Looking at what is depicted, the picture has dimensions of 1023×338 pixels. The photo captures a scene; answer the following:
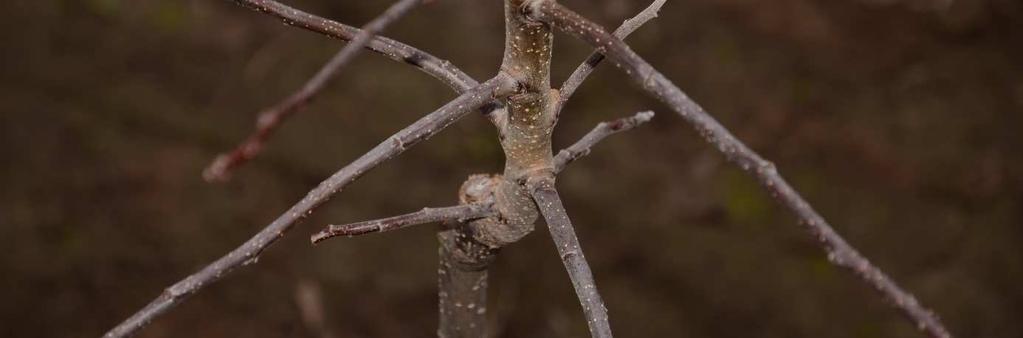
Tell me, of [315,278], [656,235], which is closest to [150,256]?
[315,278]

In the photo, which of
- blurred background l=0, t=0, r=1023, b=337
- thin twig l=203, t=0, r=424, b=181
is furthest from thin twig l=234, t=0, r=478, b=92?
blurred background l=0, t=0, r=1023, b=337

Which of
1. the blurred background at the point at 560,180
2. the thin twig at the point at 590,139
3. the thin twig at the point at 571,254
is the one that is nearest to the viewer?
the thin twig at the point at 571,254

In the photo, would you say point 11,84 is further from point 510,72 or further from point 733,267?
point 510,72

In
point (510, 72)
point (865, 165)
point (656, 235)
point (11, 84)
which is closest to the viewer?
point (510, 72)

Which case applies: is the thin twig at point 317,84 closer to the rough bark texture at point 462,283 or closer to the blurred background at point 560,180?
the rough bark texture at point 462,283

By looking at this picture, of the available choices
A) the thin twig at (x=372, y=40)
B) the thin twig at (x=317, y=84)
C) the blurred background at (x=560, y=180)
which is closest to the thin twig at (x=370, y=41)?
the thin twig at (x=372, y=40)

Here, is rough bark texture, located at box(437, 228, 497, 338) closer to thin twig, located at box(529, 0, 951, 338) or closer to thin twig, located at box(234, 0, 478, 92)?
thin twig, located at box(234, 0, 478, 92)

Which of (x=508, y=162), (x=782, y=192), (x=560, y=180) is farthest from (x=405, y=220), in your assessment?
(x=560, y=180)

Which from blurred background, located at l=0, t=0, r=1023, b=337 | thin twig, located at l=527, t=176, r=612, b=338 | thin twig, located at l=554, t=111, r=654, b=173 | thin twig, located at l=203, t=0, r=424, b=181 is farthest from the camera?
blurred background, located at l=0, t=0, r=1023, b=337
